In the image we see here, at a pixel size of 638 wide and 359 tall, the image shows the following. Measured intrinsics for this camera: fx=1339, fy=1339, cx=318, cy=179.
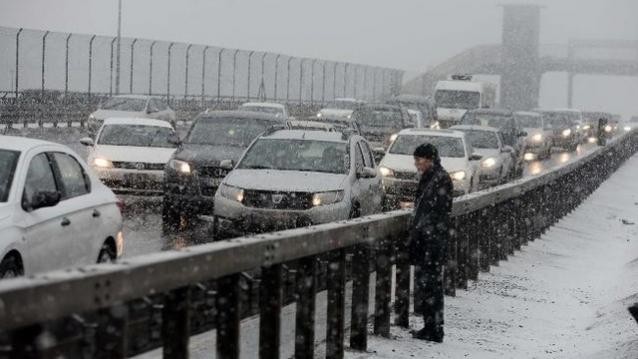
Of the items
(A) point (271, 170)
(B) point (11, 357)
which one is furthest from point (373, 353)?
(A) point (271, 170)

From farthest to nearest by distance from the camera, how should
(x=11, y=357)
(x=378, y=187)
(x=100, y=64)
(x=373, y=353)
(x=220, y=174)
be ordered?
(x=100, y=64)
(x=220, y=174)
(x=378, y=187)
(x=373, y=353)
(x=11, y=357)

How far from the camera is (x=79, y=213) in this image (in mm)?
10172

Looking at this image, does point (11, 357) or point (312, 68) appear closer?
point (11, 357)

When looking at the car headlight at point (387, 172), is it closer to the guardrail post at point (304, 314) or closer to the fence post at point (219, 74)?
the guardrail post at point (304, 314)

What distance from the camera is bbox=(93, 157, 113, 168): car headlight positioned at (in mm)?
22514

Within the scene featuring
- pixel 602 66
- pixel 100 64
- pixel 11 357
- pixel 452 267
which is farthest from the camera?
pixel 602 66

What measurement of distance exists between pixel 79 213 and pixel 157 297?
175 inches

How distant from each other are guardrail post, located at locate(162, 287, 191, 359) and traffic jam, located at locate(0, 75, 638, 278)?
3062mm

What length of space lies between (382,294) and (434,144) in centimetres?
1665

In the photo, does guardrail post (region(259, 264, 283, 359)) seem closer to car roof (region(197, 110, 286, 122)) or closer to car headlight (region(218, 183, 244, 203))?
car headlight (region(218, 183, 244, 203))

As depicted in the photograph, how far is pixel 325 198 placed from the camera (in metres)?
15.7

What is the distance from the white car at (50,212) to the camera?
29.8 feet

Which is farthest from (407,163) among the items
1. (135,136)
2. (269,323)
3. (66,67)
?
(66,67)

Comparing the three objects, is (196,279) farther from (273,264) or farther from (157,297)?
(273,264)
